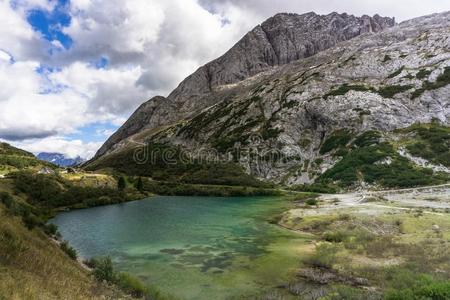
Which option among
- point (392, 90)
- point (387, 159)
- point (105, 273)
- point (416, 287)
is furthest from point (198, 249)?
point (392, 90)

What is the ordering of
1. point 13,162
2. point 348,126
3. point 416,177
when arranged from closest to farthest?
point 416,177 → point 13,162 → point 348,126

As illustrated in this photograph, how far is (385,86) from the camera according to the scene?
184500mm

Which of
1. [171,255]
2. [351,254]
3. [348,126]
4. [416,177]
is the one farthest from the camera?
[348,126]

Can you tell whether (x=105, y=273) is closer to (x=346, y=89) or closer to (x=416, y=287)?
(x=416, y=287)

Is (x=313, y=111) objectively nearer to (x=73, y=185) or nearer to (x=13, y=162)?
(x=73, y=185)

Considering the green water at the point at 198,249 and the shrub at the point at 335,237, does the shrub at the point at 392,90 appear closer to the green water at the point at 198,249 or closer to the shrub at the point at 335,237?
the green water at the point at 198,249

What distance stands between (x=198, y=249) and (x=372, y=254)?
22.2 metres

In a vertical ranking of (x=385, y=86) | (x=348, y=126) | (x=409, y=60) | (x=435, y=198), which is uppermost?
(x=409, y=60)

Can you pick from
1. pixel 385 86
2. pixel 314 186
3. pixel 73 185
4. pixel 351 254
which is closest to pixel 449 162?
pixel 314 186

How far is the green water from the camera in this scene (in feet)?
109

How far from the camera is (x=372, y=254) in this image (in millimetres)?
37469

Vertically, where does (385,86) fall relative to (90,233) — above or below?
above

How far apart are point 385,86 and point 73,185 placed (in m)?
156

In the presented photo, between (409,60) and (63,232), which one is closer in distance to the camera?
(63,232)
